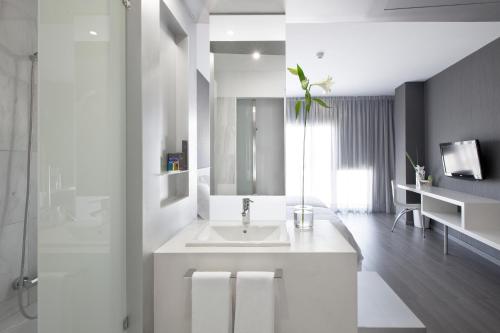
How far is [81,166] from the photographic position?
1003 mm

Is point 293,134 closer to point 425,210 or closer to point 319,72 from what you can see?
point 319,72

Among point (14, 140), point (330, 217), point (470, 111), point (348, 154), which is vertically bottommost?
point (330, 217)

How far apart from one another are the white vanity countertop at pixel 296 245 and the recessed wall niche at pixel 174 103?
0.81 feet

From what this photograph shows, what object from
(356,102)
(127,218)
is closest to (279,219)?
(127,218)

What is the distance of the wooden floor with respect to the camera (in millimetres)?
2371

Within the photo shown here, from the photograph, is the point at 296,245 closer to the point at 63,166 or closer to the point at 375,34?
the point at 63,166

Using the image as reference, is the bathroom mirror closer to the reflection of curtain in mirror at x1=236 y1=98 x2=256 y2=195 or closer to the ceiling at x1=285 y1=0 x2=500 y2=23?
the reflection of curtain in mirror at x1=236 y1=98 x2=256 y2=195

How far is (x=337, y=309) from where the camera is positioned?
1.37 metres

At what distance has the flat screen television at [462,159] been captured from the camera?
3.87m

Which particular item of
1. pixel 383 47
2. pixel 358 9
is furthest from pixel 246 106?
pixel 383 47

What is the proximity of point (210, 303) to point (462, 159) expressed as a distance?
4244 millimetres

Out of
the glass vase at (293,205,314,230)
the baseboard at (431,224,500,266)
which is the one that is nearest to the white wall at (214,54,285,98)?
the glass vase at (293,205,314,230)

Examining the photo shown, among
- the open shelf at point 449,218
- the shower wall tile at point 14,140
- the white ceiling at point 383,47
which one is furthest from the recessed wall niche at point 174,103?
the open shelf at point 449,218

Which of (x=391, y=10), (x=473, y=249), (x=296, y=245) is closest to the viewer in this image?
(x=296, y=245)
